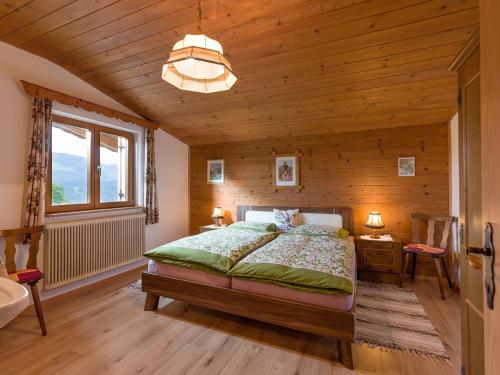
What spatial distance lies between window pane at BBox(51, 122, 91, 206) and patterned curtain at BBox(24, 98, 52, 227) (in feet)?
0.97

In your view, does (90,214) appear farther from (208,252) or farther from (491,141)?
(491,141)

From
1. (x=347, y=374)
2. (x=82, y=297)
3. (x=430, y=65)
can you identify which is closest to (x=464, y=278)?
(x=347, y=374)

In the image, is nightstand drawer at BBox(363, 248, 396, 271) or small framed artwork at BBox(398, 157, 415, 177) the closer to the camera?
nightstand drawer at BBox(363, 248, 396, 271)

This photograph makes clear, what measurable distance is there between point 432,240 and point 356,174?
1271 millimetres

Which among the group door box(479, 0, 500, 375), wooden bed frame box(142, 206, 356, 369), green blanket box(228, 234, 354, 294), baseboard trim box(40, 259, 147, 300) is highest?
door box(479, 0, 500, 375)

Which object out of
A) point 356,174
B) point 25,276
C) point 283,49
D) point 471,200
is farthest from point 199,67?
point 356,174

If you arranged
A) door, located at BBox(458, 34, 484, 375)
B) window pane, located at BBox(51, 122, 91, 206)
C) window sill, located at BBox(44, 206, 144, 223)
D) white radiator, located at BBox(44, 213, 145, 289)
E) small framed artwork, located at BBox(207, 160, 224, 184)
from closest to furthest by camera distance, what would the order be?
door, located at BBox(458, 34, 484, 375) → white radiator, located at BBox(44, 213, 145, 289) → window sill, located at BBox(44, 206, 144, 223) → window pane, located at BBox(51, 122, 91, 206) → small framed artwork, located at BBox(207, 160, 224, 184)

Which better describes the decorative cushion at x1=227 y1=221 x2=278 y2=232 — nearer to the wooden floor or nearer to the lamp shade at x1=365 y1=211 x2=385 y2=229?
the lamp shade at x1=365 y1=211 x2=385 y2=229

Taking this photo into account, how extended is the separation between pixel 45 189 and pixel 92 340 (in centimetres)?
164

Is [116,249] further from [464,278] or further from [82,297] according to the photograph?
[464,278]

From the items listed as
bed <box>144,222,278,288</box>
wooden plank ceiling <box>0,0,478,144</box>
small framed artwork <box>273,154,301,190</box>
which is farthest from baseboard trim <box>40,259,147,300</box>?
small framed artwork <box>273,154,301,190</box>

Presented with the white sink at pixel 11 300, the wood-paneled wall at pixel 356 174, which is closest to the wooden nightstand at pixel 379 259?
the wood-paneled wall at pixel 356 174

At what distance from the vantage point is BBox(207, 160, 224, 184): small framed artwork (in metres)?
4.73

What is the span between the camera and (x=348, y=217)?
378 centimetres
